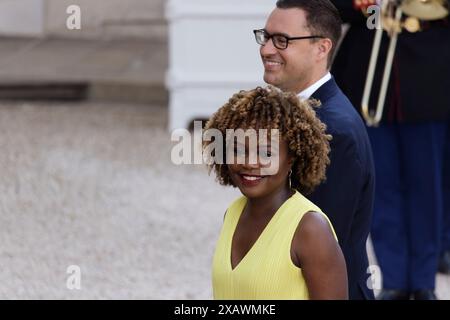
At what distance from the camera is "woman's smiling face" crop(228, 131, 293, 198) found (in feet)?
10.4

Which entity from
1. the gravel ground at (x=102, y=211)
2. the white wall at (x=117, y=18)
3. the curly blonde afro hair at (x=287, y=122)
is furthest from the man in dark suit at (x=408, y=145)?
the white wall at (x=117, y=18)

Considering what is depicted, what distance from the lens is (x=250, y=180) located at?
127 inches

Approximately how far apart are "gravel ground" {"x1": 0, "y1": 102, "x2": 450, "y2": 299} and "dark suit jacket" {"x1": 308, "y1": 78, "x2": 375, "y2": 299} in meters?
A: 2.56

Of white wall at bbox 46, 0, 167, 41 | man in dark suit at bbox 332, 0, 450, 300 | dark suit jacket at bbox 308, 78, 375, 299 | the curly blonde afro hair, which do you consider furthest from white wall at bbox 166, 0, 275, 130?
the curly blonde afro hair

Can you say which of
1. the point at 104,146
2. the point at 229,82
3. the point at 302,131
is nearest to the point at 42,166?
the point at 104,146

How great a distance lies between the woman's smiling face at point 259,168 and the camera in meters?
3.18

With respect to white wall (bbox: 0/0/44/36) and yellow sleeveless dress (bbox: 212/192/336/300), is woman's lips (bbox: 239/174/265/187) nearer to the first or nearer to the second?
yellow sleeveless dress (bbox: 212/192/336/300)

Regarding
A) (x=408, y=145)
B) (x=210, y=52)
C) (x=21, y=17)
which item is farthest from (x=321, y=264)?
(x=21, y=17)

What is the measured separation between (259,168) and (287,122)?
13 cm

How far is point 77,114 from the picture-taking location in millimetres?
10773

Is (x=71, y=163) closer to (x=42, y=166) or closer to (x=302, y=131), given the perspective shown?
(x=42, y=166)

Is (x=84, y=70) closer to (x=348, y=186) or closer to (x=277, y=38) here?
(x=277, y=38)

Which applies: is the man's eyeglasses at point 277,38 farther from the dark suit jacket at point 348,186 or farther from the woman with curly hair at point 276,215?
the woman with curly hair at point 276,215

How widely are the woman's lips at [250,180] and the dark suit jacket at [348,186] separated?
52 cm
